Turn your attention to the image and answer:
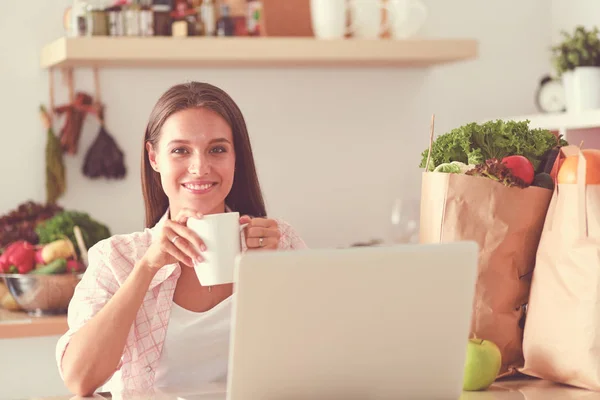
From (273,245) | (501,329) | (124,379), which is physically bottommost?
(124,379)

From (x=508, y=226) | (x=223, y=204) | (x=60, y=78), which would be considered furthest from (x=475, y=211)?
(x=60, y=78)

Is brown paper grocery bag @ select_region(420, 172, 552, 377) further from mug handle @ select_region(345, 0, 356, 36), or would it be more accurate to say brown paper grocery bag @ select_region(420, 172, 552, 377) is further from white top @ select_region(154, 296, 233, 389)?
mug handle @ select_region(345, 0, 356, 36)

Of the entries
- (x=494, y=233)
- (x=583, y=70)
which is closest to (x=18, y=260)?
(x=494, y=233)

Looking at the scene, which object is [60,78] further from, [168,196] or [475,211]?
[475,211]

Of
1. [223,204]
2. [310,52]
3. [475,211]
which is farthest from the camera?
[310,52]

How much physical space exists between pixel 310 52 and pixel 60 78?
75 centimetres

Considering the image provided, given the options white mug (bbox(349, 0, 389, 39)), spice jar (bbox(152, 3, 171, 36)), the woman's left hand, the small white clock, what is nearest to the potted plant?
the small white clock

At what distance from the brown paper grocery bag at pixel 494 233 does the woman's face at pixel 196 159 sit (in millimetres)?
374

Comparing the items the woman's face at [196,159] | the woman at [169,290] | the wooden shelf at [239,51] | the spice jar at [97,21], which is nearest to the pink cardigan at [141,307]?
the woman at [169,290]

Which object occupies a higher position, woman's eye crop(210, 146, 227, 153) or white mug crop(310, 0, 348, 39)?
white mug crop(310, 0, 348, 39)

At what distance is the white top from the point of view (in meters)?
1.56

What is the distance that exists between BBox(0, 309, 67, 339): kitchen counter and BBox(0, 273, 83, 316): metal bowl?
38mm

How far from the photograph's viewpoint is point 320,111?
10.5 ft

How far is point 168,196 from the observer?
1626mm
